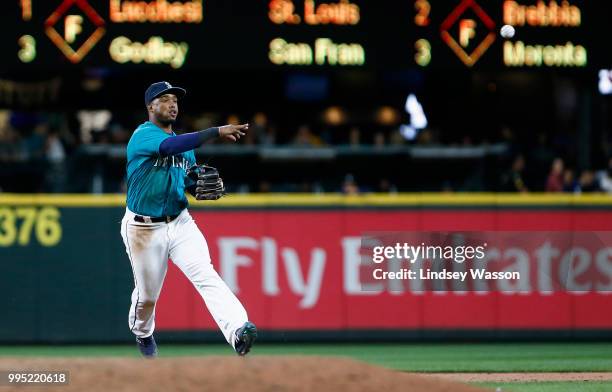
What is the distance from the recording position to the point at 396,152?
44.3 ft

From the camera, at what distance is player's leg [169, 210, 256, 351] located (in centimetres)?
736

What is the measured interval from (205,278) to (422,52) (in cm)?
411

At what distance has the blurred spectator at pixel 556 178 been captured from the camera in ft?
40.6

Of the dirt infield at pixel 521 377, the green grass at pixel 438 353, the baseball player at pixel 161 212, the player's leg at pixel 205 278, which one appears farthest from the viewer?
the green grass at pixel 438 353

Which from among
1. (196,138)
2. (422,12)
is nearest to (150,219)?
(196,138)

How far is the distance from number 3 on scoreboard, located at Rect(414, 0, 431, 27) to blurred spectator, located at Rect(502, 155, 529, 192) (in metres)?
2.15

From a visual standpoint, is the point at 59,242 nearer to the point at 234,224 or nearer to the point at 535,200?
the point at 234,224

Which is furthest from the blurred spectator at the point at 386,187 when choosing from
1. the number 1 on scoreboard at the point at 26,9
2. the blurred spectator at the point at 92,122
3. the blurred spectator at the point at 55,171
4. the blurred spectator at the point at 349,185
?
the number 1 on scoreboard at the point at 26,9

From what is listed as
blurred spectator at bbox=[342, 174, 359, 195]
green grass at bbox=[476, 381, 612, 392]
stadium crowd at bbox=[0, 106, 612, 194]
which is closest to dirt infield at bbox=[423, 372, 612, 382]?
green grass at bbox=[476, 381, 612, 392]

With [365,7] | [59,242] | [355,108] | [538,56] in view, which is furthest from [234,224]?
[355,108]

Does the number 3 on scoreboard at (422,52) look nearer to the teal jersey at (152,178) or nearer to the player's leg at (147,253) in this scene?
the teal jersey at (152,178)

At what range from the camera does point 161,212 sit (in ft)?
25.0

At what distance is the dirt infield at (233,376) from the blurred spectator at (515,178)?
6.30 meters

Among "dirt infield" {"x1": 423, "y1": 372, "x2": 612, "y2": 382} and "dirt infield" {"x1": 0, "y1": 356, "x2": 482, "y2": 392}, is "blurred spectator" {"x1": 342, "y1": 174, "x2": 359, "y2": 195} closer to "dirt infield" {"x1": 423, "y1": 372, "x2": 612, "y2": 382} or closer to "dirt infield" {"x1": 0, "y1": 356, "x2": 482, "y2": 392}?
"dirt infield" {"x1": 423, "y1": 372, "x2": 612, "y2": 382}
